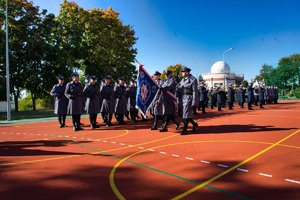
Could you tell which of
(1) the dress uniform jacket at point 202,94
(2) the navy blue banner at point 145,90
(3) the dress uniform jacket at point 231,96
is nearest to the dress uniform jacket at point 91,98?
(2) the navy blue banner at point 145,90

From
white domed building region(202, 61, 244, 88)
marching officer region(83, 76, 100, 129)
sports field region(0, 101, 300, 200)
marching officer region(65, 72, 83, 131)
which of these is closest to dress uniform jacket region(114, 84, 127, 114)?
marching officer region(83, 76, 100, 129)

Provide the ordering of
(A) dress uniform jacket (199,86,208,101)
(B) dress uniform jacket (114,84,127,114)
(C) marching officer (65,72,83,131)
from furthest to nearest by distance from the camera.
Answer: (A) dress uniform jacket (199,86,208,101) < (B) dress uniform jacket (114,84,127,114) < (C) marching officer (65,72,83,131)

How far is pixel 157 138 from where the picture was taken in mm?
8758

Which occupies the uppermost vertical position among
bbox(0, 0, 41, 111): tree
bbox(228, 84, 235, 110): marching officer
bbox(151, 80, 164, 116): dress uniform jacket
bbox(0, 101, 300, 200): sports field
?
bbox(0, 0, 41, 111): tree

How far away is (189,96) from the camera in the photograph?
9.52 meters

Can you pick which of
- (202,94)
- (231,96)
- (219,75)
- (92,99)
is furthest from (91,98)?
(219,75)

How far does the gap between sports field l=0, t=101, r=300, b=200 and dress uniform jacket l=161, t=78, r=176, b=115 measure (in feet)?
6.31

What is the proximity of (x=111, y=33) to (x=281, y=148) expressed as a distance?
1284 inches

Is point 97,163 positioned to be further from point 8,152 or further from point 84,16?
point 84,16

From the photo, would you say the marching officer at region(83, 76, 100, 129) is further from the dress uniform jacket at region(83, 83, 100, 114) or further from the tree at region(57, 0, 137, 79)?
the tree at region(57, 0, 137, 79)

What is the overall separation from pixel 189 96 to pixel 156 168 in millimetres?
4483

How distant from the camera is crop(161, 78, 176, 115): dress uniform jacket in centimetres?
1016

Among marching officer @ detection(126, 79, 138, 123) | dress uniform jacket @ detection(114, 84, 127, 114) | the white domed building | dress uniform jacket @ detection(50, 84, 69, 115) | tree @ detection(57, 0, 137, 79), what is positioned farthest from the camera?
the white domed building

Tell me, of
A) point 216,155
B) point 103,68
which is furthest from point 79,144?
point 103,68
